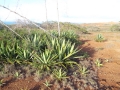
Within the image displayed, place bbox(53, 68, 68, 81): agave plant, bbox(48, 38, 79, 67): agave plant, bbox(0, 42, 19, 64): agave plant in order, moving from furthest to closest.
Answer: bbox(48, 38, 79, 67): agave plant
bbox(0, 42, 19, 64): agave plant
bbox(53, 68, 68, 81): agave plant

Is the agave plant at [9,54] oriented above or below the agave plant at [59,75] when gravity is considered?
above

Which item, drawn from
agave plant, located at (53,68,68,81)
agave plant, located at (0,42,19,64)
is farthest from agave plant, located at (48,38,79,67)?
agave plant, located at (0,42,19,64)

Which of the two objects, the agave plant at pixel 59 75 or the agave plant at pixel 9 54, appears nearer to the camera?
the agave plant at pixel 59 75

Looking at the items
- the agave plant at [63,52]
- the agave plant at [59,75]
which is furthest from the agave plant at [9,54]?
the agave plant at [59,75]

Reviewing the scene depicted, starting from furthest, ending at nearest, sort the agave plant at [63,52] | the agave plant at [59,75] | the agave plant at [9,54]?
the agave plant at [63,52], the agave plant at [9,54], the agave plant at [59,75]

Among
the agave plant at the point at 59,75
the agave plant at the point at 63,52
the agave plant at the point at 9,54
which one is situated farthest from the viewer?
the agave plant at the point at 63,52

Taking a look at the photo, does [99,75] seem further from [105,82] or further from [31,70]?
[31,70]

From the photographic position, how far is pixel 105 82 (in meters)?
6.39

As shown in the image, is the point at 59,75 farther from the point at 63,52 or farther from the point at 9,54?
the point at 9,54

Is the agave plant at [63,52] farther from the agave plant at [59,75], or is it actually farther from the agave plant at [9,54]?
the agave plant at [9,54]

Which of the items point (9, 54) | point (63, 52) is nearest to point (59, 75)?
point (63, 52)

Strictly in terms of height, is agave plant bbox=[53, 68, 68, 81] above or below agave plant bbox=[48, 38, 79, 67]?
below

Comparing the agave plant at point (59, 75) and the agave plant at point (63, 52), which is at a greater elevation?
the agave plant at point (63, 52)

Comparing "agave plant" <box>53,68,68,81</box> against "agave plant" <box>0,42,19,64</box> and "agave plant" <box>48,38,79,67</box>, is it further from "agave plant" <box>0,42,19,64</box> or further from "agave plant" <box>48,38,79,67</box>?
"agave plant" <box>0,42,19,64</box>
